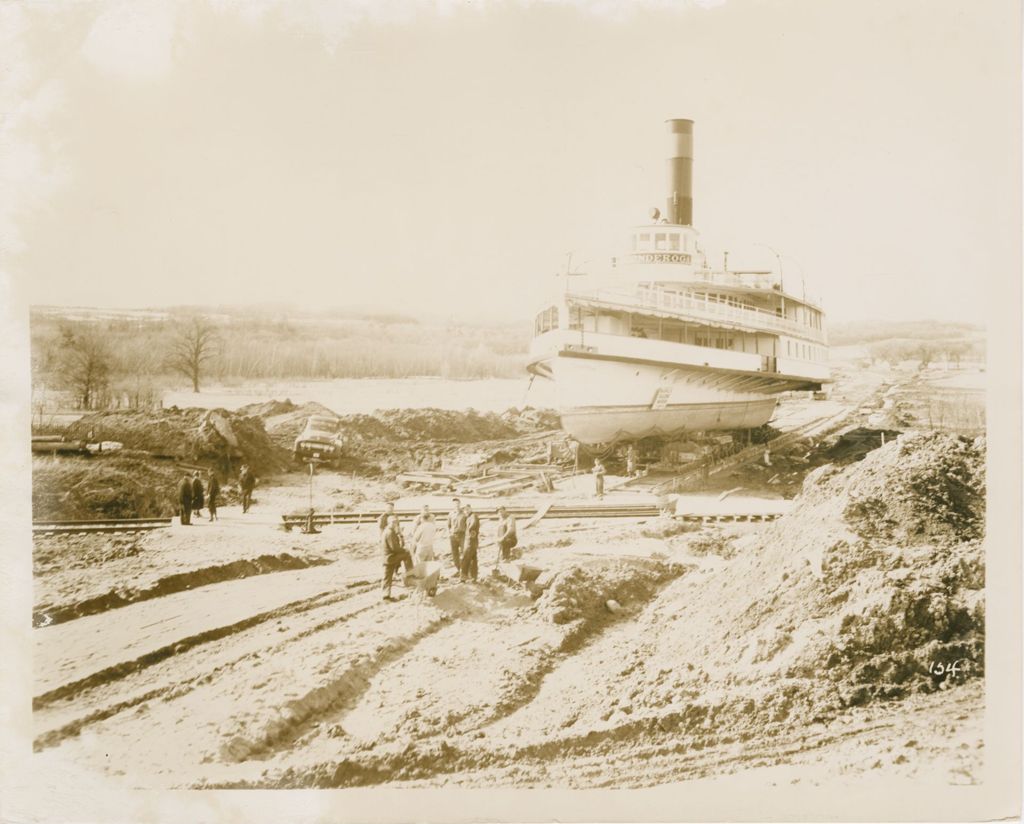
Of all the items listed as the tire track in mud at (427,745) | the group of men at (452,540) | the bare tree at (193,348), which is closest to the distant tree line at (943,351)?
the group of men at (452,540)

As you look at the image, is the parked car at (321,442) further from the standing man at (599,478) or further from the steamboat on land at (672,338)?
the standing man at (599,478)

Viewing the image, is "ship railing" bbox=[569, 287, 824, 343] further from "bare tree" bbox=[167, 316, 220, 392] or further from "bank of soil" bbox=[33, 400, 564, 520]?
"bare tree" bbox=[167, 316, 220, 392]

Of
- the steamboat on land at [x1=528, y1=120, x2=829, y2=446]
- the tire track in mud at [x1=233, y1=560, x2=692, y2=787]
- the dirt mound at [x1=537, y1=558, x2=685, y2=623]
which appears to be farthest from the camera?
the steamboat on land at [x1=528, y1=120, x2=829, y2=446]

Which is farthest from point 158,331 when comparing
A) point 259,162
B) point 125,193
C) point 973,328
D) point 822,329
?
point 973,328

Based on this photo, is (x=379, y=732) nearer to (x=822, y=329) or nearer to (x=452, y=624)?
(x=452, y=624)

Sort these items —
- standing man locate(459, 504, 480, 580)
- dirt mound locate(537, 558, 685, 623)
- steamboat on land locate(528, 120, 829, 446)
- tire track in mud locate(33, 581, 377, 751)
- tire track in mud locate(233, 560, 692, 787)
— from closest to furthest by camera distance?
tire track in mud locate(233, 560, 692, 787) → tire track in mud locate(33, 581, 377, 751) → dirt mound locate(537, 558, 685, 623) → standing man locate(459, 504, 480, 580) → steamboat on land locate(528, 120, 829, 446)

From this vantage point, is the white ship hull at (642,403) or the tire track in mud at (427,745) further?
the white ship hull at (642,403)

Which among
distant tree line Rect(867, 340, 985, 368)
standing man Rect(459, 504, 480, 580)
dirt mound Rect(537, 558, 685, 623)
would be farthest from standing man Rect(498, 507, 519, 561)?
distant tree line Rect(867, 340, 985, 368)

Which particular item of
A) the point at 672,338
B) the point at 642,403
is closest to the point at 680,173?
the point at 672,338
